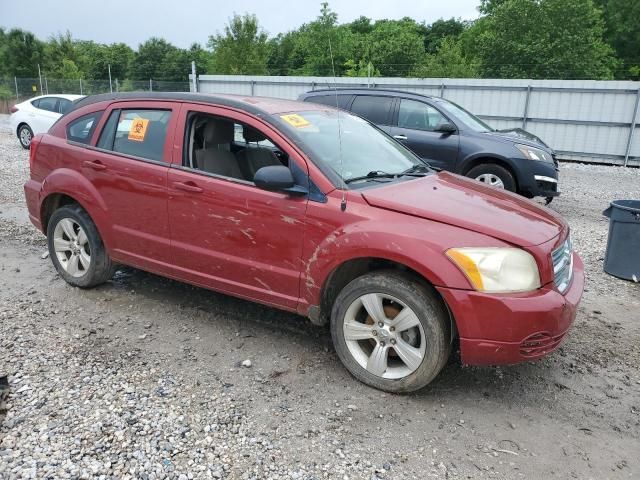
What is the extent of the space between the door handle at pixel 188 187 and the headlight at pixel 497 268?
1851 millimetres

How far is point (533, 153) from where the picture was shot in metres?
8.24

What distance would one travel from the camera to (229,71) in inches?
1118

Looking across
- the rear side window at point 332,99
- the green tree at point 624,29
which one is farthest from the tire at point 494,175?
the green tree at point 624,29

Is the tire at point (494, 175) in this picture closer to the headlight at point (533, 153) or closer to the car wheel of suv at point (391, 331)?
the headlight at point (533, 153)

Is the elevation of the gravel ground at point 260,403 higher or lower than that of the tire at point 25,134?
lower

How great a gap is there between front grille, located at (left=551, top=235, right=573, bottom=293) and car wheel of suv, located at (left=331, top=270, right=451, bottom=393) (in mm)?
709

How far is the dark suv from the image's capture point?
815 centimetres

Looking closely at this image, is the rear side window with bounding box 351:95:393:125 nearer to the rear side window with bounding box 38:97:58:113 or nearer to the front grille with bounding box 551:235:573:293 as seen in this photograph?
the front grille with bounding box 551:235:573:293

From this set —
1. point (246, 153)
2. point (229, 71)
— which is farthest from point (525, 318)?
point (229, 71)

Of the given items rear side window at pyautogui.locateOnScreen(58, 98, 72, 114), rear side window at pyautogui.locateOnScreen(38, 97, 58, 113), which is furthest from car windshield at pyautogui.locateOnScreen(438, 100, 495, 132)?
rear side window at pyautogui.locateOnScreen(38, 97, 58, 113)

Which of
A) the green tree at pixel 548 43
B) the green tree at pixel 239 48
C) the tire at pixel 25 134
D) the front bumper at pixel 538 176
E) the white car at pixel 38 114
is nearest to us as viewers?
the front bumper at pixel 538 176

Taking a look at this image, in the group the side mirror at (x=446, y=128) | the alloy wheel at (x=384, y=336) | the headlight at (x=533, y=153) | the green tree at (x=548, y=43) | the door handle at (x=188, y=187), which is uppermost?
the green tree at (x=548, y=43)

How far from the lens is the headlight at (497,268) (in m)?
2.93

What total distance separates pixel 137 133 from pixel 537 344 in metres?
3.29
